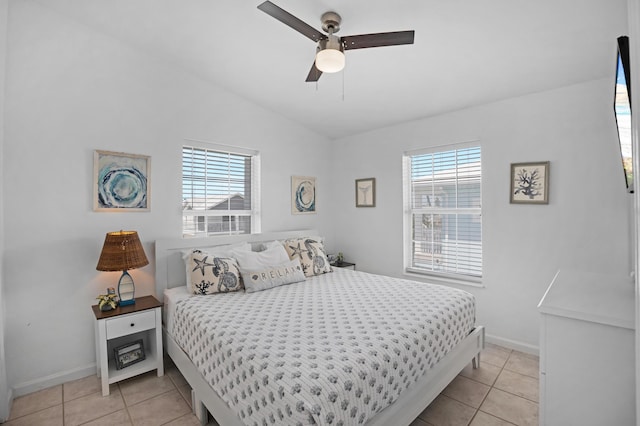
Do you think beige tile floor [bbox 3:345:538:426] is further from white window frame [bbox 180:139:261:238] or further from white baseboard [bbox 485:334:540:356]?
white window frame [bbox 180:139:261:238]

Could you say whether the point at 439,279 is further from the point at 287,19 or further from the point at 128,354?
the point at 128,354

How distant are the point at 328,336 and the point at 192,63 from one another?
9.14 feet

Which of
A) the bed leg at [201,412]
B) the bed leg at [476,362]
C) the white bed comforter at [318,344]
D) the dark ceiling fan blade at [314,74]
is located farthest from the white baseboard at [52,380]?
the bed leg at [476,362]

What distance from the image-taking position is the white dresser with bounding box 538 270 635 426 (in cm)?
133

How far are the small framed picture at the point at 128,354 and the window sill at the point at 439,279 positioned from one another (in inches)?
114

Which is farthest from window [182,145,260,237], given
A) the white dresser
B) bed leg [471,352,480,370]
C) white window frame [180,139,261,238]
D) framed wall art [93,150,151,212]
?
the white dresser

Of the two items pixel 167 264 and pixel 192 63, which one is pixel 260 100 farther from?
pixel 167 264

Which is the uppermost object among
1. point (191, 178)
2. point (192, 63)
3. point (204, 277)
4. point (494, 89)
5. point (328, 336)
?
point (192, 63)

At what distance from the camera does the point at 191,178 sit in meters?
3.29

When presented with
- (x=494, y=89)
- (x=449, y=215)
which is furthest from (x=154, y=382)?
(x=494, y=89)

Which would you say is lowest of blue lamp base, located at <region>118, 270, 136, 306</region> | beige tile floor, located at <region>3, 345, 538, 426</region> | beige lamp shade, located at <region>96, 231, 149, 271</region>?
beige tile floor, located at <region>3, 345, 538, 426</region>

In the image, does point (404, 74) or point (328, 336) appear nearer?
point (328, 336)

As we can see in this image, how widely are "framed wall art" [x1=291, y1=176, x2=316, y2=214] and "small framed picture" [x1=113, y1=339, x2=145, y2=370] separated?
7.28 ft

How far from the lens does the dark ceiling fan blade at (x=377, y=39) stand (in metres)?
1.88
